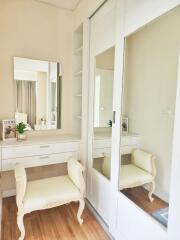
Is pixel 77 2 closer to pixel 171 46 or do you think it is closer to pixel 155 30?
pixel 155 30

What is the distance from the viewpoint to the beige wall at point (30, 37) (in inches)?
88.0

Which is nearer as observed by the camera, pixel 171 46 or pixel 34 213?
pixel 171 46

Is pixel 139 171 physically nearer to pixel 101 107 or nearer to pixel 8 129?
pixel 101 107

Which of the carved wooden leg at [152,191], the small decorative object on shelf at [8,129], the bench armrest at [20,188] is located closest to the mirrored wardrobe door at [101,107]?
the carved wooden leg at [152,191]

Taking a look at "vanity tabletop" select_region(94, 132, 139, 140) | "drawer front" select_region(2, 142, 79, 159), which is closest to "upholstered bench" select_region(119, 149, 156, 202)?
"vanity tabletop" select_region(94, 132, 139, 140)

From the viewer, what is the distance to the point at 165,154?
118 centimetres

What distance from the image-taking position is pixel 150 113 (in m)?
1.33

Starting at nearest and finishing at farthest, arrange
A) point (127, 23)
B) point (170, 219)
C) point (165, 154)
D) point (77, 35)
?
1. point (170, 219)
2. point (165, 154)
3. point (127, 23)
4. point (77, 35)

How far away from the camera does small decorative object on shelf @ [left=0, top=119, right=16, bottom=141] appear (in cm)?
221

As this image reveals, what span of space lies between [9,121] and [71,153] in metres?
0.92

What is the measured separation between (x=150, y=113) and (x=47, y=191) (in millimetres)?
1261

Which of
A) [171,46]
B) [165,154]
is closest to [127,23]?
[171,46]

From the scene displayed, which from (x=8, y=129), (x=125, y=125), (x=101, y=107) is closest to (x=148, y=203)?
(x=125, y=125)

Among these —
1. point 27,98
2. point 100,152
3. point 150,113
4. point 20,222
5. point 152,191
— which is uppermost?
point 27,98
